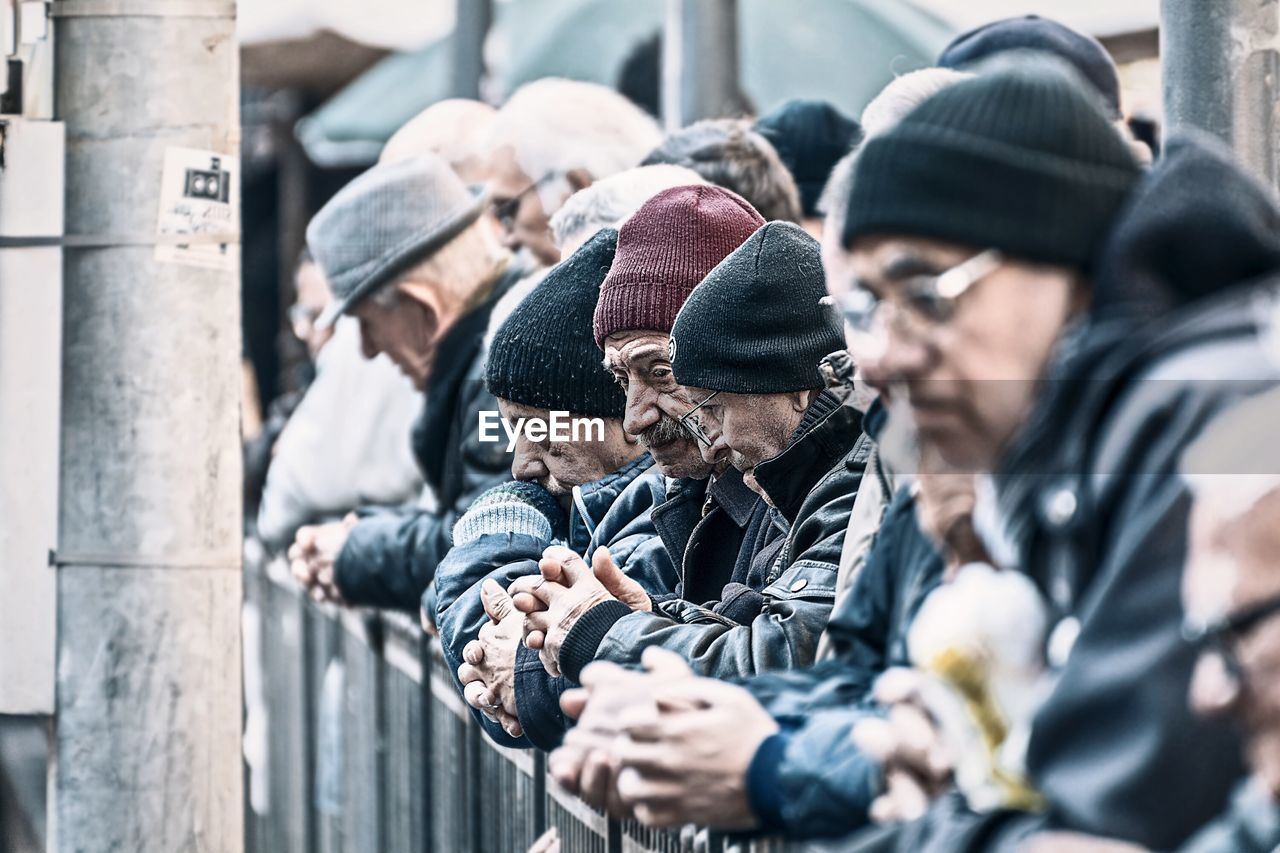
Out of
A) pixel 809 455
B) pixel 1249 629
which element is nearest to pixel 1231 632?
pixel 1249 629

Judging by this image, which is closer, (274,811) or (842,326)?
(842,326)

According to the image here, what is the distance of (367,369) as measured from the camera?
7336 mm

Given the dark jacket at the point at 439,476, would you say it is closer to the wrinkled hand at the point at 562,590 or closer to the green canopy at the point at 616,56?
the wrinkled hand at the point at 562,590

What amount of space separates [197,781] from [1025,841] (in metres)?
3.26

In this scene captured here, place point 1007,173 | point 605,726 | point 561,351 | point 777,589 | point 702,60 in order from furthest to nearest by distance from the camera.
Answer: point 702,60
point 561,351
point 777,589
point 605,726
point 1007,173

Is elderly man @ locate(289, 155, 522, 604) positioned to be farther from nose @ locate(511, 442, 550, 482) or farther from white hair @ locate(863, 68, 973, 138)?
white hair @ locate(863, 68, 973, 138)

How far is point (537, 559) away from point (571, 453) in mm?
232

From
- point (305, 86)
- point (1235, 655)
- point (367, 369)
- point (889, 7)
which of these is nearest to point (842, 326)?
point (1235, 655)

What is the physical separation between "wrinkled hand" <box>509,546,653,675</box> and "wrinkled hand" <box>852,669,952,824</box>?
131 cm

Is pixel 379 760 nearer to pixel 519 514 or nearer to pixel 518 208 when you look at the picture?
pixel 518 208

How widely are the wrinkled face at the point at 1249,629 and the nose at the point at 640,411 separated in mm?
2091

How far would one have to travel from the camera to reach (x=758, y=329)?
3.75m

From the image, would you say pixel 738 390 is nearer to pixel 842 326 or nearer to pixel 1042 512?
pixel 842 326

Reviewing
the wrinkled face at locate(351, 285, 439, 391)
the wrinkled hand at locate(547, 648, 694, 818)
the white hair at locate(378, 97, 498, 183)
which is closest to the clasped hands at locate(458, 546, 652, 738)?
the wrinkled hand at locate(547, 648, 694, 818)
